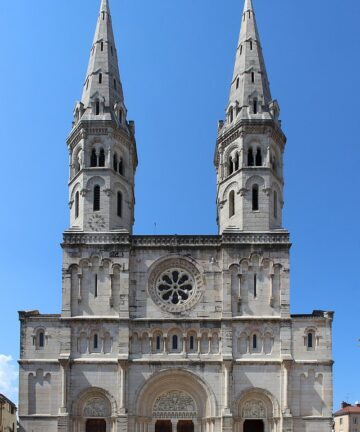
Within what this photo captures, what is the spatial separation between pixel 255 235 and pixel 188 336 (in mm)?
8299

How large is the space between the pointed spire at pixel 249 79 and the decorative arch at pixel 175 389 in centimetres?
1885

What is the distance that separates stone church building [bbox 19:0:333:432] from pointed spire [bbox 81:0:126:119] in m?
1.21

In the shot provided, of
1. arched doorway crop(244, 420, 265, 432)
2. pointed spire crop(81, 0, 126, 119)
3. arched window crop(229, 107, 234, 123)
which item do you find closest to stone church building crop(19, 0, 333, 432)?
arched doorway crop(244, 420, 265, 432)

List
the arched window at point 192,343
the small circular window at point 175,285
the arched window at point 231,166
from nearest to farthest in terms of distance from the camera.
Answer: the arched window at point 192,343
the small circular window at point 175,285
the arched window at point 231,166

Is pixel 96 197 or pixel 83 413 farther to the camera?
pixel 96 197

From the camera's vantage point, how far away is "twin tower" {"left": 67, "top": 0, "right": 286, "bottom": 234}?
5122cm

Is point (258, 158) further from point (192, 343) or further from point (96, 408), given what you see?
point (96, 408)

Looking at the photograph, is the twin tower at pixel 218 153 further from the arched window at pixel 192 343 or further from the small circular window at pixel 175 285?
the arched window at pixel 192 343

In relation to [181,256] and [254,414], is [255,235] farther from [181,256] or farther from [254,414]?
[254,414]

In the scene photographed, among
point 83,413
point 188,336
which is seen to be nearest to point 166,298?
point 188,336

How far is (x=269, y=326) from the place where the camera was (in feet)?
160

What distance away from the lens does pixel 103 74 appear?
54406mm

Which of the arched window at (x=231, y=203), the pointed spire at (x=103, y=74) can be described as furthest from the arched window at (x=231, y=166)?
the pointed spire at (x=103, y=74)

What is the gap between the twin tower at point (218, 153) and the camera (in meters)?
51.2
